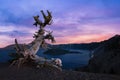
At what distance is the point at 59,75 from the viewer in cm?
2122

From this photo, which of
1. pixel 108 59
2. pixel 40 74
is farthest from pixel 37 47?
pixel 108 59

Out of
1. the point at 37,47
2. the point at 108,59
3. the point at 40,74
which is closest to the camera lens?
the point at 40,74

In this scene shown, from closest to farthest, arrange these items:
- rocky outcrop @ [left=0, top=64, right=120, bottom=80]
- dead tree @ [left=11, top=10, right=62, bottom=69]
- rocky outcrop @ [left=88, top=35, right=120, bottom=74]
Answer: rocky outcrop @ [left=0, top=64, right=120, bottom=80]
dead tree @ [left=11, top=10, right=62, bottom=69]
rocky outcrop @ [left=88, top=35, right=120, bottom=74]

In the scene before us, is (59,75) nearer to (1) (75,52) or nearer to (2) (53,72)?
(2) (53,72)

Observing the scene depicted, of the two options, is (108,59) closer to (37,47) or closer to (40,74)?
(37,47)

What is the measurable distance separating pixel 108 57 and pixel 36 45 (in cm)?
722

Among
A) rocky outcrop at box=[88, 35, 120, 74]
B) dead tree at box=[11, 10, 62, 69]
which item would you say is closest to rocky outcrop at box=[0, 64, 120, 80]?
dead tree at box=[11, 10, 62, 69]

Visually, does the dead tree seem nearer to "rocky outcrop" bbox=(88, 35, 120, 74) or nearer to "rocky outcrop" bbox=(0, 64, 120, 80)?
"rocky outcrop" bbox=(0, 64, 120, 80)

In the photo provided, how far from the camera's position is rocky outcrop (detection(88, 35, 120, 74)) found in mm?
28255

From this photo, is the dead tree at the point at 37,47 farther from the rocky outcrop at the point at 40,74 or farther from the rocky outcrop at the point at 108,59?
the rocky outcrop at the point at 108,59

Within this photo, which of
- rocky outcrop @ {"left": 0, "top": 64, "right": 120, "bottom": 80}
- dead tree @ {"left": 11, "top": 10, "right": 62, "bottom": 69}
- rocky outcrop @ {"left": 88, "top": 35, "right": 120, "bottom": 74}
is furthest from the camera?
rocky outcrop @ {"left": 88, "top": 35, "right": 120, "bottom": 74}

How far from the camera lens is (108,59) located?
98.2ft

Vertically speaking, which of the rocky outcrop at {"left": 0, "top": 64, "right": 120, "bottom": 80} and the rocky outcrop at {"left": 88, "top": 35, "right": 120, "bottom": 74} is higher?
the rocky outcrop at {"left": 88, "top": 35, "right": 120, "bottom": 74}

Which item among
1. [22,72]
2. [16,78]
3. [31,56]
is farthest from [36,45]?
[16,78]
